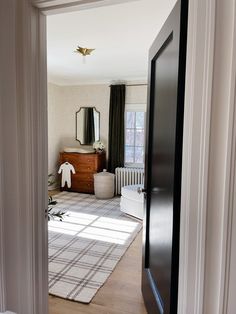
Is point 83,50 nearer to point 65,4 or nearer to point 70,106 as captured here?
point 65,4

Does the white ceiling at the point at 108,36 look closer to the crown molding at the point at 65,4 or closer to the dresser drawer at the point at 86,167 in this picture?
the crown molding at the point at 65,4

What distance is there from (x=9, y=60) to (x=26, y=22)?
0.23m

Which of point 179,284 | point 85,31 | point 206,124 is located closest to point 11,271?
point 179,284

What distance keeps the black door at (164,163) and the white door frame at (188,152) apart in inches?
3.0

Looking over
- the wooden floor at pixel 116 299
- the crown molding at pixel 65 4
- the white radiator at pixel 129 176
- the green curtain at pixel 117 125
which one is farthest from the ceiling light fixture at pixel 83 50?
the wooden floor at pixel 116 299

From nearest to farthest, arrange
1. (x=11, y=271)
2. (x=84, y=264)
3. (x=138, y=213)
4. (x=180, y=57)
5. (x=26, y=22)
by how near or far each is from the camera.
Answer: (x=180, y=57)
(x=26, y=22)
(x=11, y=271)
(x=84, y=264)
(x=138, y=213)

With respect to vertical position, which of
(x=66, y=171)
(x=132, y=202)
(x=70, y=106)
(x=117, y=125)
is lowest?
(x=132, y=202)

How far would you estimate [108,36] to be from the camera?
300 cm

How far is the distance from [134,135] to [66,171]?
1703mm

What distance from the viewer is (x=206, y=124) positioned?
3.35 feet

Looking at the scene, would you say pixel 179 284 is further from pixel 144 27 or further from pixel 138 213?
Result: pixel 138 213

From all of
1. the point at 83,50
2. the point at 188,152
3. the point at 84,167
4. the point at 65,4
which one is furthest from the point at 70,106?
the point at 188,152

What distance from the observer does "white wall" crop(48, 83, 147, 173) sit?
5.61 meters

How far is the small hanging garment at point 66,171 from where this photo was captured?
5551 millimetres
